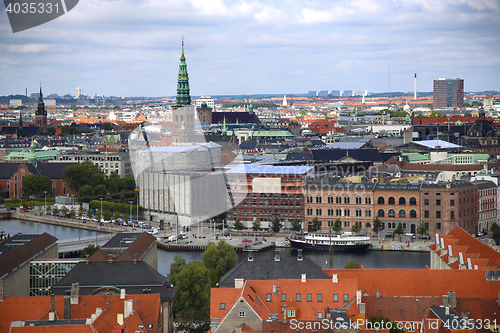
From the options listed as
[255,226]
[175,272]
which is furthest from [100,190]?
[175,272]

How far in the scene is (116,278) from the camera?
24.9 meters

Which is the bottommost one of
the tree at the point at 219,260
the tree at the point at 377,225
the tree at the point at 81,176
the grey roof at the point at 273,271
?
the tree at the point at 377,225

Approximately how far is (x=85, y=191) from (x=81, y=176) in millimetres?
3889

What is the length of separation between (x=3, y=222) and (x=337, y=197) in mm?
24380

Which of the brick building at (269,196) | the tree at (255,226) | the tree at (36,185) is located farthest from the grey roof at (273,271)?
the tree at (36,185)

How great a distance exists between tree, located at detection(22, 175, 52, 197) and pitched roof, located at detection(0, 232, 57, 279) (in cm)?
3381

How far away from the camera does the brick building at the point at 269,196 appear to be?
4950 cm

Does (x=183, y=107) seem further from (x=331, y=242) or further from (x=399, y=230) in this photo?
(x=331, y=242)

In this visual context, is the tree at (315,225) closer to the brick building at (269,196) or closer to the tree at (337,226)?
the tree at (337,226)

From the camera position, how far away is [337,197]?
157 feet

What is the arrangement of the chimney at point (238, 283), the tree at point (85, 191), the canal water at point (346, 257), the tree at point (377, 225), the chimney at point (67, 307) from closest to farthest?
1. the chimney at point (67, 307)
2. the chimney at point (238, 283)
3. the canal water at point (346, 257)
4. the tree at point (377, 225)
5. the tree at point (85, 191)

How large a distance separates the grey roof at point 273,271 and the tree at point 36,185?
44.1 m

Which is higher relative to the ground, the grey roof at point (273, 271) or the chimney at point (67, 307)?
the grey roof at point (273, 271)

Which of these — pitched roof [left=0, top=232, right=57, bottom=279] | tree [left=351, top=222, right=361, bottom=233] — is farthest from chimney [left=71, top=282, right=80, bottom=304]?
tree [left=351, top=222, right=361, bottom=233]
